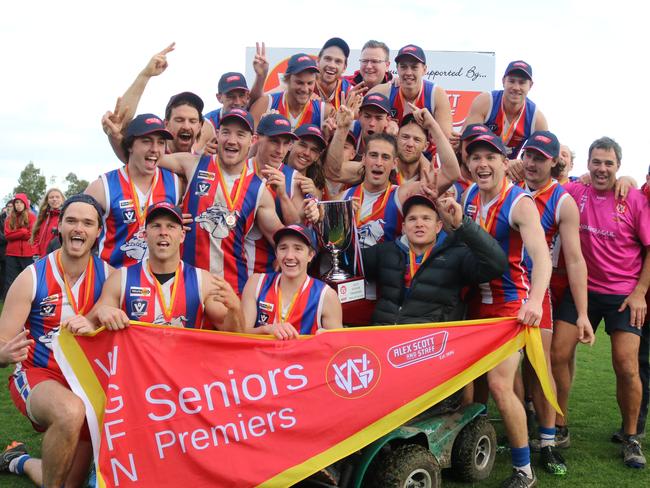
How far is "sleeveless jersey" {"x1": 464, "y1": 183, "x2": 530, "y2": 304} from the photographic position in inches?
188

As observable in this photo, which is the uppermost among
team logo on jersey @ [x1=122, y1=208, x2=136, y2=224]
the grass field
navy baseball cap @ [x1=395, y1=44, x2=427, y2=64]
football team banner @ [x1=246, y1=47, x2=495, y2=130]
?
football team banner @ [x1=246, y1=47, x2=495, y2=130]

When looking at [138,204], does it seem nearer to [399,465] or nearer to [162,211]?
[162,211]

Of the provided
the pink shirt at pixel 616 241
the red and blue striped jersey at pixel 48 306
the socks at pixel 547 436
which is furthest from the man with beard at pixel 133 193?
the pink shirt at pixel 616 241

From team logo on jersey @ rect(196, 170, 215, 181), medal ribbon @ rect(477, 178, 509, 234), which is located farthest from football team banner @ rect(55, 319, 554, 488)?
team logo on jersey @ rect(196, 170, 215, 181)

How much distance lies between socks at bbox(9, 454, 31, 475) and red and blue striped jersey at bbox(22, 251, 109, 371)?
1.22 meters

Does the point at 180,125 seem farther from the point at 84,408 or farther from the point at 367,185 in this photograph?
the point at 84,408

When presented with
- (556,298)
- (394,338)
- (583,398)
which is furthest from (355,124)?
(583,398)

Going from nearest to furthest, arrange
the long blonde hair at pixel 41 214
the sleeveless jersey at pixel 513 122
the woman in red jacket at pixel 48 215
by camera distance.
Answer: the sleeveless jersey at pixel 513 122, the long blonde hair at pixel 41 214, the woman in red jacket at pixel 48 215

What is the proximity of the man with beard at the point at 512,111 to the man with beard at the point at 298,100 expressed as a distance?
163 centimetres

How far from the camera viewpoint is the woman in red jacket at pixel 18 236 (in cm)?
1343

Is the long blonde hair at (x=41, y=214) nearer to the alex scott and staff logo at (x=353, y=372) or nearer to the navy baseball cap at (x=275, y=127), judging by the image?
the navy baseball cap at (x=275, y=127)

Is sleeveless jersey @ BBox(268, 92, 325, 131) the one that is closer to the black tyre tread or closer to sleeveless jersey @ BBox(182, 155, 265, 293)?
sleeveless jersey @ BBox(182, 155, 265, 293)

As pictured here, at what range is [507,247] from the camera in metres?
4.86

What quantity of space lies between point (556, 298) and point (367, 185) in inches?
79.4
